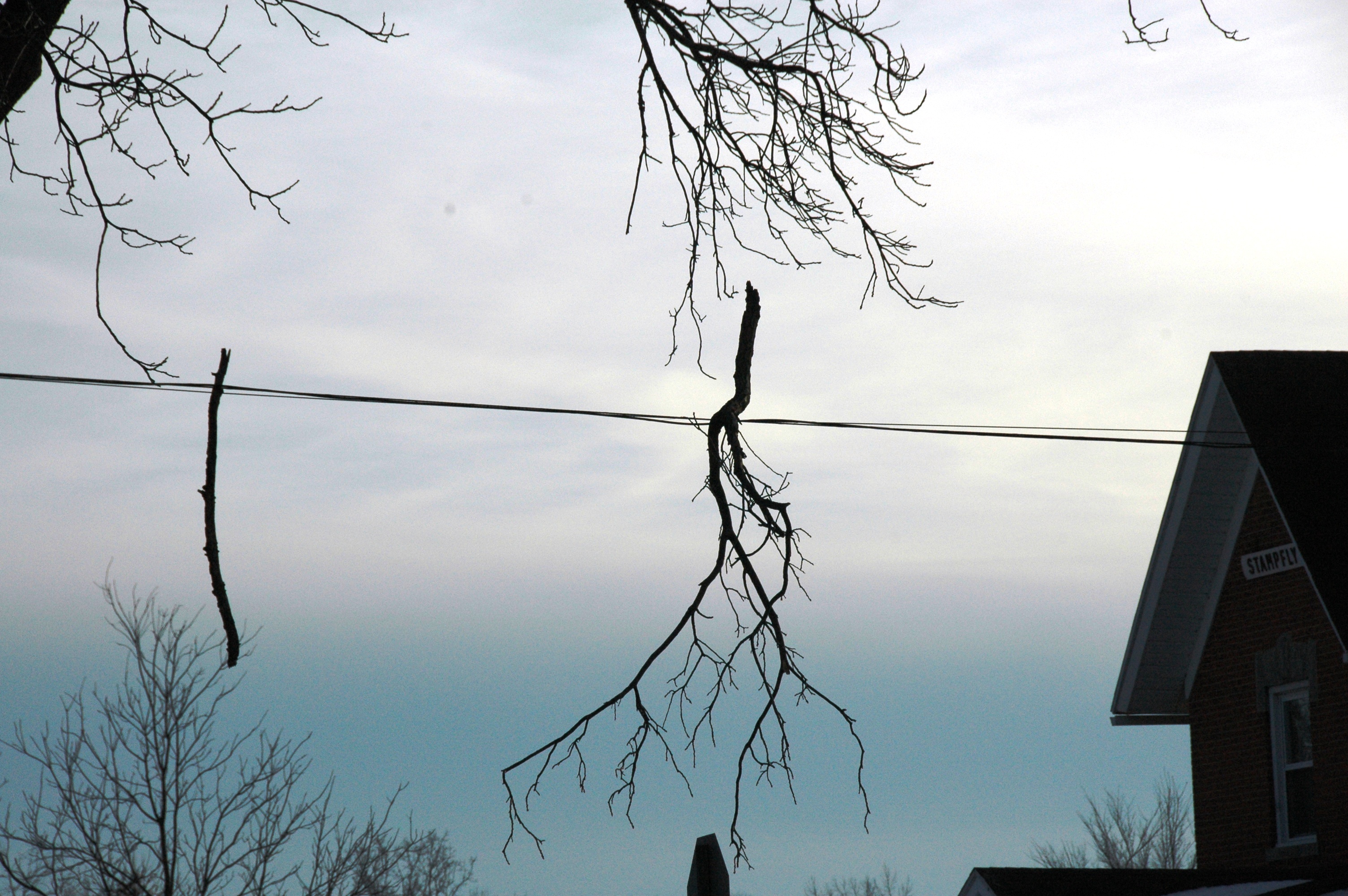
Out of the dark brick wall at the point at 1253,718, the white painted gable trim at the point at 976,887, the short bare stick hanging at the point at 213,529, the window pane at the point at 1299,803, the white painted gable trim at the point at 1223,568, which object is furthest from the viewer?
the white painted gable trim at the point at 1223,568

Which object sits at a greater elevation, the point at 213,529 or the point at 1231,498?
the point at 1231,498

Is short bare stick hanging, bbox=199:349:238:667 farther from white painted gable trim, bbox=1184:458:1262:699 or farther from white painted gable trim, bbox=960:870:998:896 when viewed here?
white painted gable trim, bbox=1184:458:1262:699

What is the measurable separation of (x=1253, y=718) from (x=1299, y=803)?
979 mm

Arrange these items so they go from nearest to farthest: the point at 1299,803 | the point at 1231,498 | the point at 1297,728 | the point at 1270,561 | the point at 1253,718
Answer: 1. the point at 1299,803
2. the point at 1297,728
3. the point at 1270,561
4. the point at 1253,718
5. the point at 1231,498

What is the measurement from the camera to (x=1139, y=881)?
13.6m

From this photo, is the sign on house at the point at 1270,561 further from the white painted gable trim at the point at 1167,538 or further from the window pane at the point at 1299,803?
the window pane at the point at 1299,803

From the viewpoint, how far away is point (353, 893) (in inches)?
899

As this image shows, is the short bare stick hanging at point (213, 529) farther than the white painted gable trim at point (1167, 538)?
No

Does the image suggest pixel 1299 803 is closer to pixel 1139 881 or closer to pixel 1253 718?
pixel 1253 718

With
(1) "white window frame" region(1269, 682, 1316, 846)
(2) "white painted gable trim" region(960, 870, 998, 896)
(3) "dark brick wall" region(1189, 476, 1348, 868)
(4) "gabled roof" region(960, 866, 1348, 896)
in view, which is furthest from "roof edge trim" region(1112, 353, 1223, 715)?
(2) "white painted gable trim" region(960, 870, 998, 896)

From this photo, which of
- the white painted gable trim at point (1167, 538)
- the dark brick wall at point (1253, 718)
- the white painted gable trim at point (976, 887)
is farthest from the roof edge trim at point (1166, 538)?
the white painted gable trim at point (976, 887)

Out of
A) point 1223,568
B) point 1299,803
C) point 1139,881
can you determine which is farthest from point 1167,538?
point 1139,881

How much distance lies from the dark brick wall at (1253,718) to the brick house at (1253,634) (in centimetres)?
2

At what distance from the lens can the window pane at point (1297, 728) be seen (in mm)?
13859
